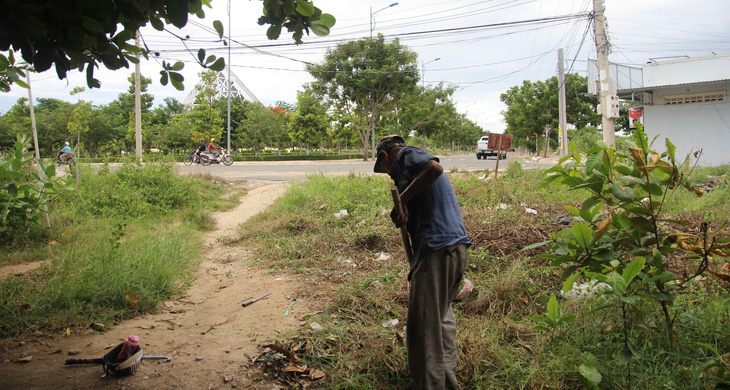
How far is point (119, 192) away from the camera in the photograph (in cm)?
827

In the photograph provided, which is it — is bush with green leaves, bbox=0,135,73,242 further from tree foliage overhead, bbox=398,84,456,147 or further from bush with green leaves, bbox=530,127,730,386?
tree foliage overhead, bbox=398,84,456,147

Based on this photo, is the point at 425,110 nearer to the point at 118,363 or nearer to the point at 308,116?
the point at 308,116

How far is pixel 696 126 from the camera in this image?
1711 centimetres

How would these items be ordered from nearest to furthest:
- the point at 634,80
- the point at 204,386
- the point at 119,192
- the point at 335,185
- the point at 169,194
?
the point at 204,386 < the point at 119,192 < the point at 169,194 < the point at 335,185 < the point at 634,80

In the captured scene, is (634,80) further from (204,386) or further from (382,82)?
(204,386)

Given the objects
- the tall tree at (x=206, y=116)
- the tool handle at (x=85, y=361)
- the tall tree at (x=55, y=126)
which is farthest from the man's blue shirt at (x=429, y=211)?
the tall tree at (x=55, y=126)

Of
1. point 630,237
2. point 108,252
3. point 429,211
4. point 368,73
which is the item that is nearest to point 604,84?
point 630,237

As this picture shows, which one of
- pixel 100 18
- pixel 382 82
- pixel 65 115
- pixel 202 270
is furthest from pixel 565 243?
pixel 65 115

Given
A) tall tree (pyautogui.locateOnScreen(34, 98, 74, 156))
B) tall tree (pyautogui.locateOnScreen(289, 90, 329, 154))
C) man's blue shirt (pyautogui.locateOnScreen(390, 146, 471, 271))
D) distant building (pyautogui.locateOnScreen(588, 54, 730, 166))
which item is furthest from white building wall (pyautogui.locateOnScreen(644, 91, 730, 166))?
tall tree (pyautogui.locateOnScreen(34, 98, 74, 156))

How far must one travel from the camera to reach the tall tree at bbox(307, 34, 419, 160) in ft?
80.3

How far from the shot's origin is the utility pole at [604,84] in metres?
10.3

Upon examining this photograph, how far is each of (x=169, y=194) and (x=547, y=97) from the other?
29.9 m

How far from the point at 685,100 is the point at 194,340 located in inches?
820

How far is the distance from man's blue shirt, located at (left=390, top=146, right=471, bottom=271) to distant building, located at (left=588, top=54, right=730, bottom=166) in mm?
17064
